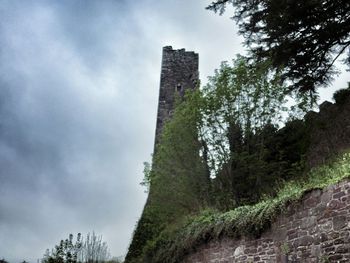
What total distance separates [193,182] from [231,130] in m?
2.05

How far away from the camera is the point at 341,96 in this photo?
15109 mm

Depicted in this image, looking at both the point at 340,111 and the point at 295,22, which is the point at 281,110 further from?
the point at 295,22

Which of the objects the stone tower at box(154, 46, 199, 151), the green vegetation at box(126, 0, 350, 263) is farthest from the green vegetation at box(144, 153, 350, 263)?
the stone tower at box(154, 46, 199, 151)

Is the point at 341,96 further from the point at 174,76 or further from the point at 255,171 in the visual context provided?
the point at 174,76

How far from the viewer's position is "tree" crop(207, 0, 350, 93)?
11.8m

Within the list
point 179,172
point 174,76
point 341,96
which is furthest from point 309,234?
point 174,76

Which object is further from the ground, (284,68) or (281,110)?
(284,68)

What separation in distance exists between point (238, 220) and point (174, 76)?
17.4 meters

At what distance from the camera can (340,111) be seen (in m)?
14.5

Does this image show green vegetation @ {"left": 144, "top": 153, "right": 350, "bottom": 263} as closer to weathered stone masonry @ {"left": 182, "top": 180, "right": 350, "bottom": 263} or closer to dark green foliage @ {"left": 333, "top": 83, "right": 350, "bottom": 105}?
weathered stone masonry @ {"left": 182, "top": 180, "right": 350, "bottom": 263}

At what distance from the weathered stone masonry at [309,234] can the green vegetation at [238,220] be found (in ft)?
0.59

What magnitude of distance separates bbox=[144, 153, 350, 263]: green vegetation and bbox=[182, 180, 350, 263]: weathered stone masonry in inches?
7.0

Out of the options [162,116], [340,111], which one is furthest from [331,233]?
[162,116]

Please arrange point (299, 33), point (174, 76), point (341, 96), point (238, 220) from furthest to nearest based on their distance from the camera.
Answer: point (174, 76) → point (341, 96) → point (299, 33) → point (238, 220)
